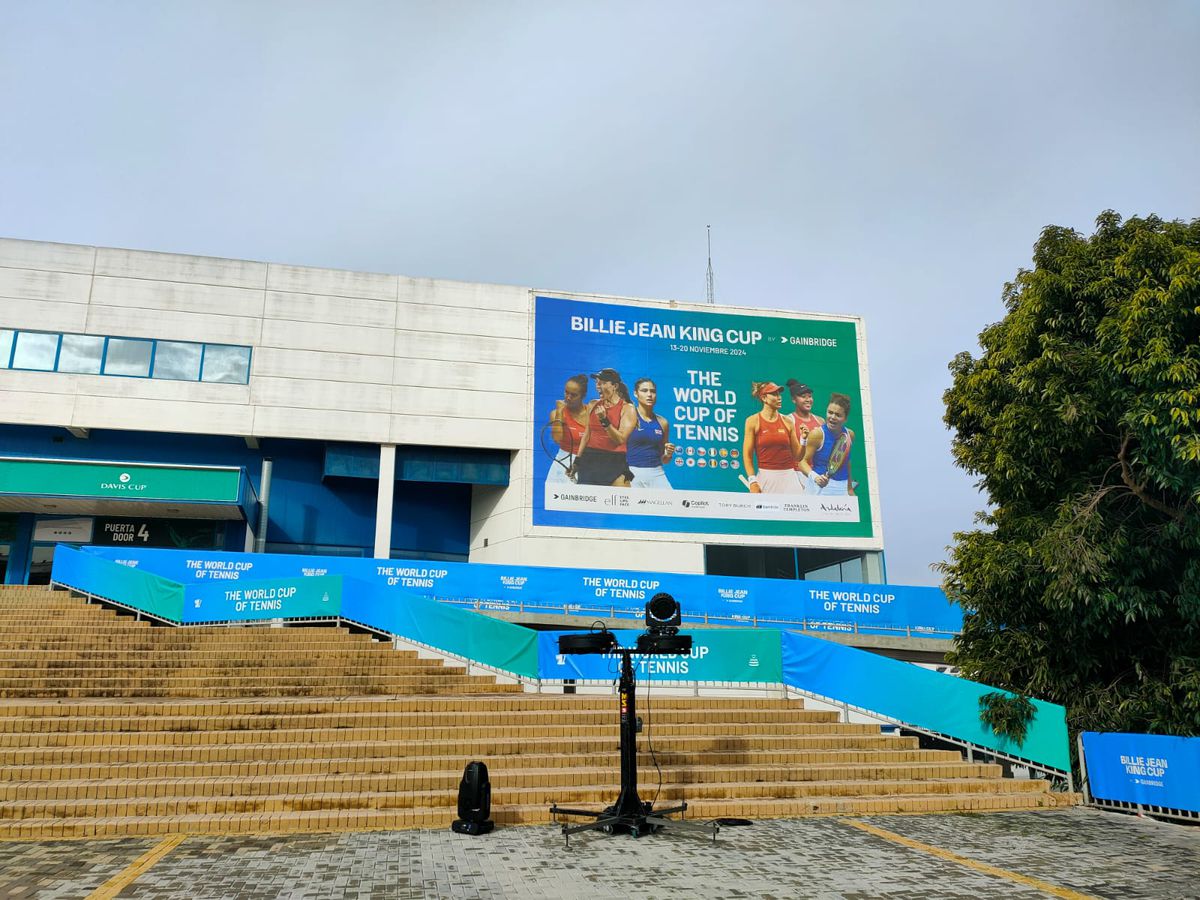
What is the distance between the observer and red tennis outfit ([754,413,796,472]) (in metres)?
34.2

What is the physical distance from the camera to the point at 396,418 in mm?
31984

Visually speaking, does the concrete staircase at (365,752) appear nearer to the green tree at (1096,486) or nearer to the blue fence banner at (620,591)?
the green tree at (1096,486)

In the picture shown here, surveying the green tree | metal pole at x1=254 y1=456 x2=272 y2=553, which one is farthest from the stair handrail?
metal pole at x1=254 y1=456 x2=272 y2=553

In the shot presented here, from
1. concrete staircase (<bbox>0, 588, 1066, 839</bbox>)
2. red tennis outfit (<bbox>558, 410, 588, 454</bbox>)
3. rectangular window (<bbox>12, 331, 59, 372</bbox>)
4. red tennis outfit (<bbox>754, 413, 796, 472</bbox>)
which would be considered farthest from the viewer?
red tennis outfit (<bbox>754, 413, 796, 472</bbox>)

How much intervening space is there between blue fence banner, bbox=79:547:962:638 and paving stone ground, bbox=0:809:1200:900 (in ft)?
47.0

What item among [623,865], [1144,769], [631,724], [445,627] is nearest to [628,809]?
[631,724]

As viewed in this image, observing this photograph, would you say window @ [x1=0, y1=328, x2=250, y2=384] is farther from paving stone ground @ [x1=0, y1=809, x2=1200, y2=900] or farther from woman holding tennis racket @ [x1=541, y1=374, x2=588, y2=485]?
paving stone ground @ [x1=0, y1=809, x2=1200, y2=900]

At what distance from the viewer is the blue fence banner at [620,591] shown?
23.7 m

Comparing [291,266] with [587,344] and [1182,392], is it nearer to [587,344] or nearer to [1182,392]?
[587,344]

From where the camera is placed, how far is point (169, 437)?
31.3 meters

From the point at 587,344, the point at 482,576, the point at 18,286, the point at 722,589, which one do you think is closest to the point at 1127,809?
the point at 722,589

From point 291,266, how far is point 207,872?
92.7ft

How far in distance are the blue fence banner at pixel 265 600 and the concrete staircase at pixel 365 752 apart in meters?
2.68

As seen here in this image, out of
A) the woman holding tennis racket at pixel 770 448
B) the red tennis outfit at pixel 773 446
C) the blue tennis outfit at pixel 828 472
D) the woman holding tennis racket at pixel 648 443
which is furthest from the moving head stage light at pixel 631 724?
the blue tennis outfit at pixel 828 472
